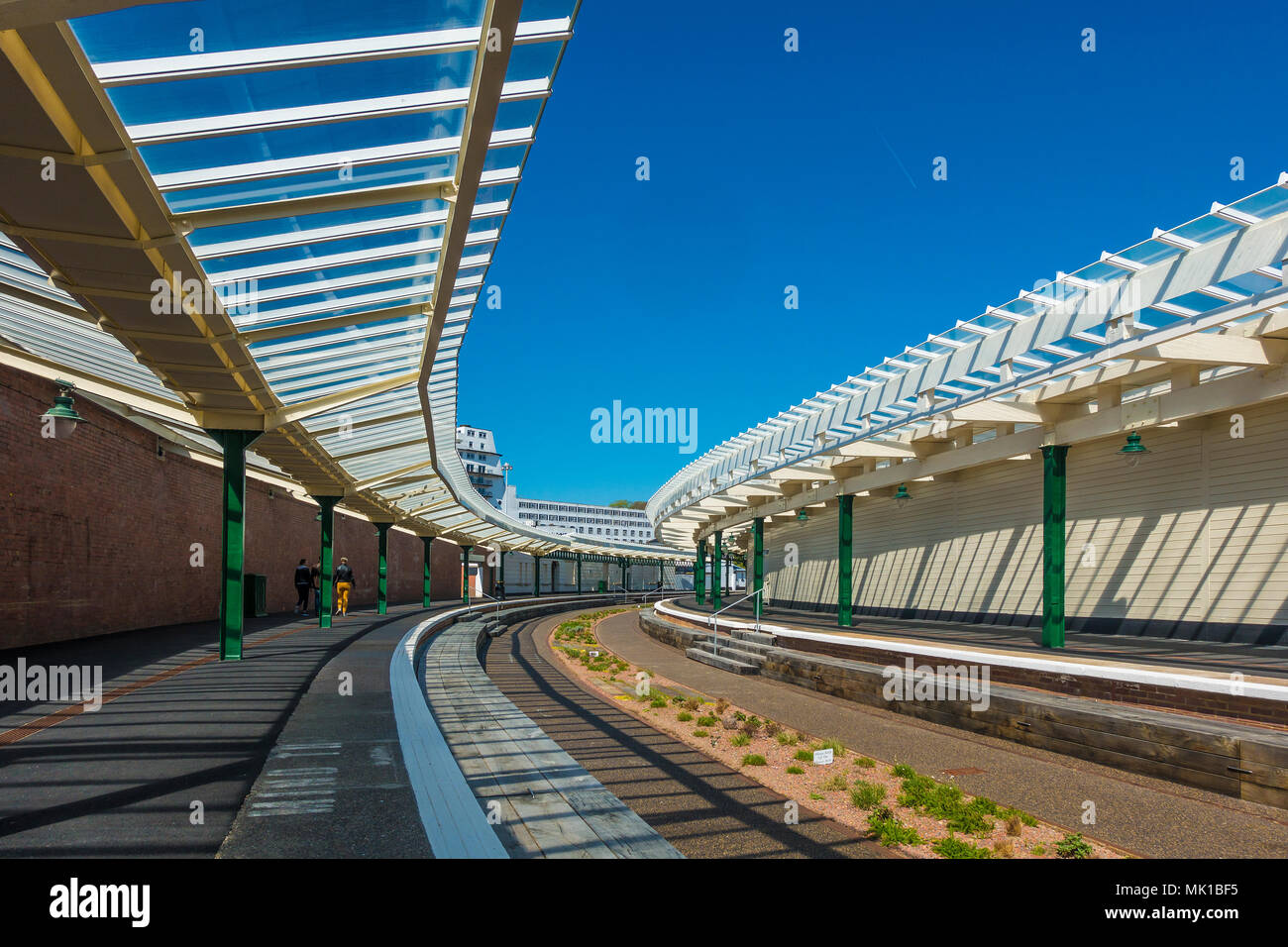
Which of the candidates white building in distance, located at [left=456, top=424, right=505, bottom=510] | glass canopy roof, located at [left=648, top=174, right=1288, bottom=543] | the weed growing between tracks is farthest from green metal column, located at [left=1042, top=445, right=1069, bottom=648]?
white building in distance, located at [left=456, top=424, right=505, bottom=510]

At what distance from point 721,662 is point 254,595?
39.8ft

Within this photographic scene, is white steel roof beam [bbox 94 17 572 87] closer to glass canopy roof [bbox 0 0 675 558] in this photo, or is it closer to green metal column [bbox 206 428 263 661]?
glass canopy roof [bbox 0 0 675 558]

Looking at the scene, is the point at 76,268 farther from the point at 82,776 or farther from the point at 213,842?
the point at 213,842

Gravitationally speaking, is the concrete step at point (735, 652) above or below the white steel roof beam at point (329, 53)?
below

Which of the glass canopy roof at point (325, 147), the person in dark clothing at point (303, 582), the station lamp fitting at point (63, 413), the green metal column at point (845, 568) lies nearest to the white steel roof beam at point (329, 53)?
the glass canopy roof at point (325, 147)

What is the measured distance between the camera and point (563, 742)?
9.04 metres

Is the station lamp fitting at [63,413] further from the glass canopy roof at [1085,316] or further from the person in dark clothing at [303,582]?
the person in dark clothing at [303,582]

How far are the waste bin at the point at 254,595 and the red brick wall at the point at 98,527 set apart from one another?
0.99 ft

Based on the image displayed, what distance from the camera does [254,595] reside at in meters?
20.5

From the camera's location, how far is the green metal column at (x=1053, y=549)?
42.9 ft

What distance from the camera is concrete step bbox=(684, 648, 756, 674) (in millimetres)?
16703
